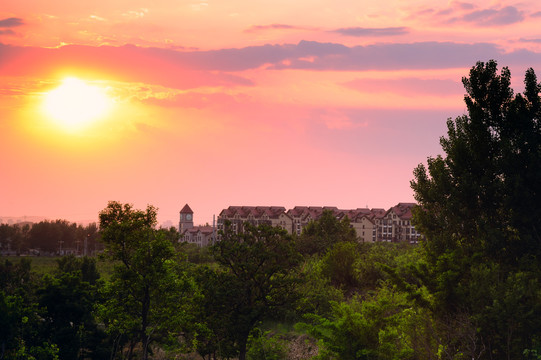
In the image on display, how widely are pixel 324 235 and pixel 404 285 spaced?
49.2m

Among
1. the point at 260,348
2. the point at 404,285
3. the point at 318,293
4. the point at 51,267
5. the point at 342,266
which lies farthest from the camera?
the point at 51,267

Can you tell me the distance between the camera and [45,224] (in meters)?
144

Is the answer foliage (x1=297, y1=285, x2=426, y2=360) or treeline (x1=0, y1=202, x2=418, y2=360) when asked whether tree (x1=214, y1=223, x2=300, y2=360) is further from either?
foliage (x1=297, y1=285, x2=426, y2=360)

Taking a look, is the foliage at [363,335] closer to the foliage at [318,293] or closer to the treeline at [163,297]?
the treeline at [163,297]

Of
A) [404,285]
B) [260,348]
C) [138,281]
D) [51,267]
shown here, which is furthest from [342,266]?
[51,267]

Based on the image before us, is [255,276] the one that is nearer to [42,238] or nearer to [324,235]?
[324,235]

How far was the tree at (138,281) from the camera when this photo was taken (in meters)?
35.0

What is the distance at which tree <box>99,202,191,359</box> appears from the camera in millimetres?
35031

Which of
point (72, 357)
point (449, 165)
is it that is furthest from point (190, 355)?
point (449, 165)

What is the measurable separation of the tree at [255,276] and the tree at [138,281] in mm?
3275

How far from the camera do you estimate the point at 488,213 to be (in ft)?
108

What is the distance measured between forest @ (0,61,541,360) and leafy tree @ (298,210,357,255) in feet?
130

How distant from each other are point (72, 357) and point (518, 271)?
25.1 metres

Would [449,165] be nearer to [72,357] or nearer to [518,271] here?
[518,271]
